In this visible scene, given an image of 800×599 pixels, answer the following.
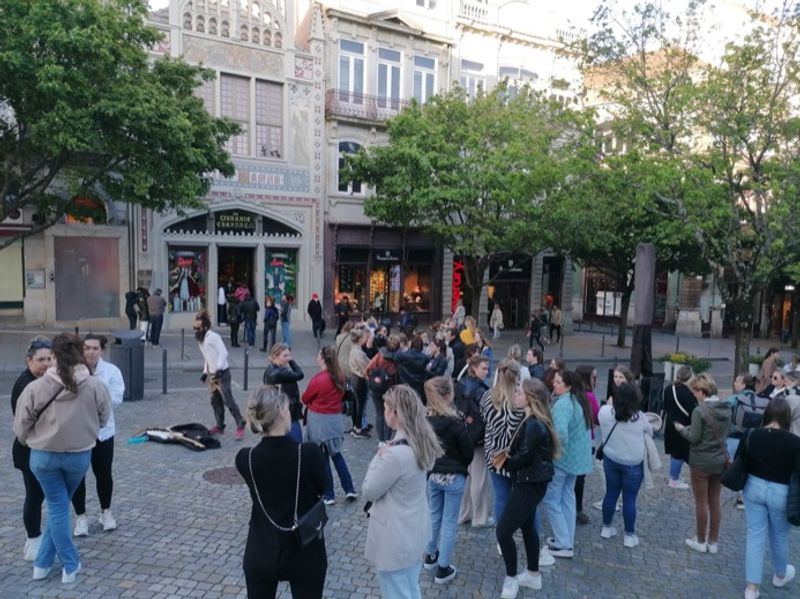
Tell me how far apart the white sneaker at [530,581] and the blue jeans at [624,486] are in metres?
1.33

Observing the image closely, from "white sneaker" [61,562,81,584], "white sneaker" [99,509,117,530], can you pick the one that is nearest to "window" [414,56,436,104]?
"white sneaker" [99,509,117,530]

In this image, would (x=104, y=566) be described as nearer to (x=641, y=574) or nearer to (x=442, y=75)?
(x=641, y=574)

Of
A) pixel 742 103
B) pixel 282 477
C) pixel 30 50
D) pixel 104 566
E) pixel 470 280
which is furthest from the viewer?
pixel 470 280

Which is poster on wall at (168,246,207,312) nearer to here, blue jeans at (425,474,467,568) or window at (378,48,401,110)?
window at (378,48,401,110)

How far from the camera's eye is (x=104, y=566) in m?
5.60

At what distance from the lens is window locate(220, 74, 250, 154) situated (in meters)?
23.5

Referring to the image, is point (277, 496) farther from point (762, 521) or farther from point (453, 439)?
point (762, 521)

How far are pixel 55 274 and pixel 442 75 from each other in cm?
1741

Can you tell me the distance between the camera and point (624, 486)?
621 cm

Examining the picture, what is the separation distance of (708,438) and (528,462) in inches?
86.1

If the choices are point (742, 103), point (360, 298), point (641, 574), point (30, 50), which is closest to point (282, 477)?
point (641, 574)

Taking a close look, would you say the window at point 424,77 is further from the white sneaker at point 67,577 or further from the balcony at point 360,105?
the white sneaker at point 67,577

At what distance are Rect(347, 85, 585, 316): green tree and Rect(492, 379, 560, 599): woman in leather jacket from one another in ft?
50.0

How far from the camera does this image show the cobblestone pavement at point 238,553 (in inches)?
211
